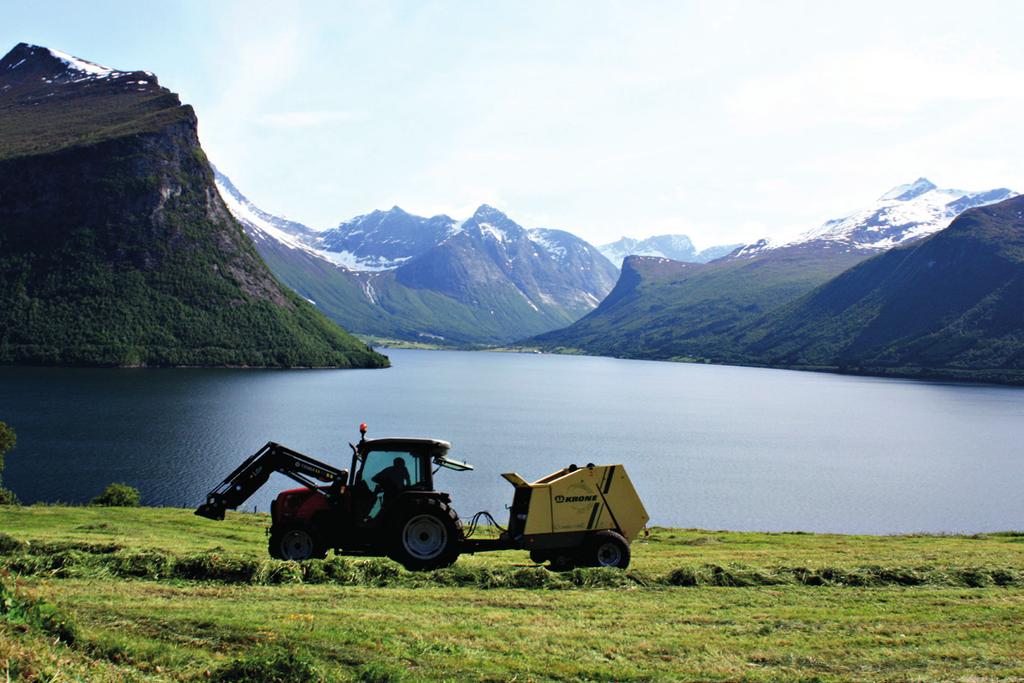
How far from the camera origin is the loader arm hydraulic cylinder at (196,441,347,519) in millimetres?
15398

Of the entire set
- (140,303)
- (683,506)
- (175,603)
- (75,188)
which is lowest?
(683,506)

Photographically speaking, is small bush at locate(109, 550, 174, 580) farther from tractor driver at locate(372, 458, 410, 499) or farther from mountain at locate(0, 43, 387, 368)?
mountain at locate(0, 43, 387, 368)

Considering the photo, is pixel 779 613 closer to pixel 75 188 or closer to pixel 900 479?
pixel 900 479

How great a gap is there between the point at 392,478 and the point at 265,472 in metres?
2.80

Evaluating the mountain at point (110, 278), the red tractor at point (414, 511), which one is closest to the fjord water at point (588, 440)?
the mountain at point (110, 278)

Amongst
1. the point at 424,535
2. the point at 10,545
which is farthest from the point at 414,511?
the point at 10,545

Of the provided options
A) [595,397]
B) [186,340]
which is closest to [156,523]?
[595,397]

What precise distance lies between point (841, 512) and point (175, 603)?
50.0 meters

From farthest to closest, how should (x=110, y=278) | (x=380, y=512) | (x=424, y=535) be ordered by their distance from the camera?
(x=110, y=278)
(x=424, y=535)
(x=380, y=512)

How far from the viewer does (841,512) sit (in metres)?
52.0

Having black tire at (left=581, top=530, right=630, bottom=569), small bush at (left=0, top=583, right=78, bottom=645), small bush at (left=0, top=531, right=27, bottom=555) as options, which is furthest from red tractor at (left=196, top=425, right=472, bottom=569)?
small bush at (left=0, top=583, right=78, bottom=645)

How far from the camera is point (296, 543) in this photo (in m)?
15.3

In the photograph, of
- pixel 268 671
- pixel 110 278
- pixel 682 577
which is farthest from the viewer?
pixel 110 278

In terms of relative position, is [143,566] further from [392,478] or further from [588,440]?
[588,440]
